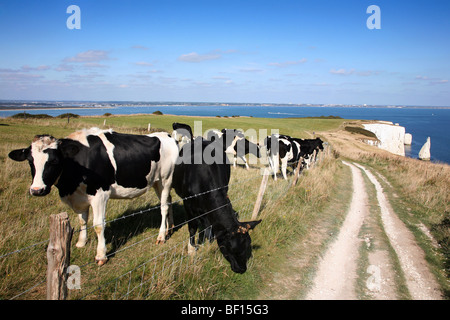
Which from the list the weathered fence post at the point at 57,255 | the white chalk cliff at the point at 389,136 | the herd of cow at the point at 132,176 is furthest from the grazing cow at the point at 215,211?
the white chalk cliff at the point at 389,136

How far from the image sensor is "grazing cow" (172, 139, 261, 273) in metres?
4.52

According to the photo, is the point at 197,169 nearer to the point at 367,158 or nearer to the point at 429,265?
the point at 429,265

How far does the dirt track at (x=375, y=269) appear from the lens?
456cm

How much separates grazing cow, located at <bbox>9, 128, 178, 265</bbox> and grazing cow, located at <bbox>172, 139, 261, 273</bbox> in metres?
0.81

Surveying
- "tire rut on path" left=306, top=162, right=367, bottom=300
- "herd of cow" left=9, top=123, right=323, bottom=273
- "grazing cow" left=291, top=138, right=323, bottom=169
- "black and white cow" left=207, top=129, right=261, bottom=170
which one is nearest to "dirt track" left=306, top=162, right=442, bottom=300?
"tire rut on path" left=306, top=162, right=367, bottom=300

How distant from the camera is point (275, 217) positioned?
6.82 meters

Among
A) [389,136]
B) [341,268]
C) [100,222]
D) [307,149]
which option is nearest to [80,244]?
[100,222]

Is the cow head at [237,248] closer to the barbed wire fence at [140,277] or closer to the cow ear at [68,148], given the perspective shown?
the barbed wire fence at [140,277]

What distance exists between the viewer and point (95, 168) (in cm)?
460

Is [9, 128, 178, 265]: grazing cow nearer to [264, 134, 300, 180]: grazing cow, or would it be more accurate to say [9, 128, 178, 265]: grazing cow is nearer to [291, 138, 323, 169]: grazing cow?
[264, 134, 300, 180]: grazing cow

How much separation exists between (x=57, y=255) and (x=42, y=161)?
1.88 m

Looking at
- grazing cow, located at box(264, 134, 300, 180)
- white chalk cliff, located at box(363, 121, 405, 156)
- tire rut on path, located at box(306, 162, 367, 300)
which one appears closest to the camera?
tire rut on path, located at box(306, 162, 367, 300)

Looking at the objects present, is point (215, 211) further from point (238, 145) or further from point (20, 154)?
point (238, 145)
